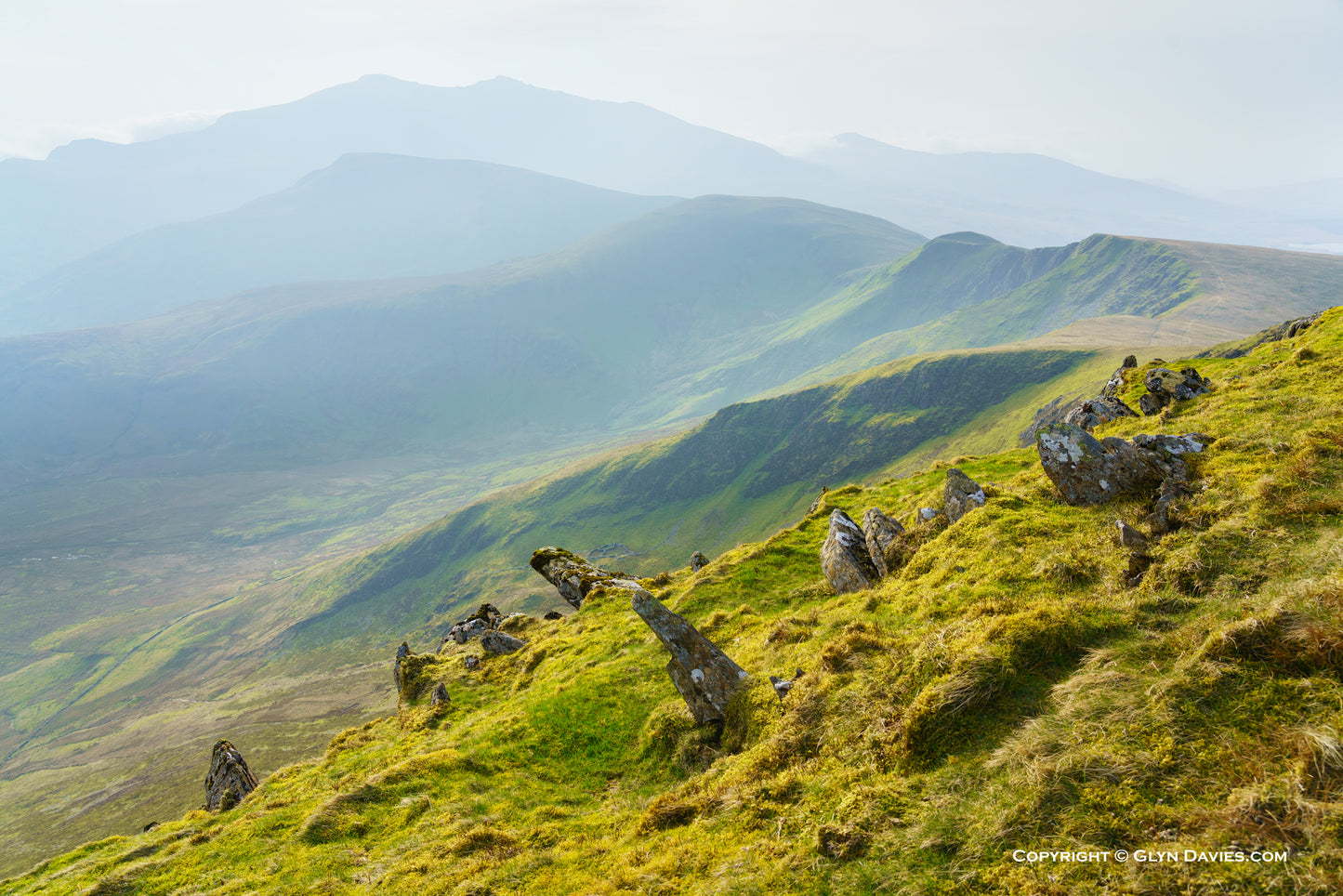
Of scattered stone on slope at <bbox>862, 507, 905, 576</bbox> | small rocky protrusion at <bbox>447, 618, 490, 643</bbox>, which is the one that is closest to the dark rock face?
scattered stone on slope at <bbox>862, 507, 905, 576</bbox>

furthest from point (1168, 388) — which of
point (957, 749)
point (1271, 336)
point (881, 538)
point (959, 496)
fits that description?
point (1271, 336)

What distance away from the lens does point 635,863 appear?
13.2 metres

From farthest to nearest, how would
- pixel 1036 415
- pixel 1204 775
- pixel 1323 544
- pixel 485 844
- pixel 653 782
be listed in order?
1. pixel 1036 415
2. pixel 653 782
3. pixel 485 844
4. pixel 1323 544
5. pixel 1204 775

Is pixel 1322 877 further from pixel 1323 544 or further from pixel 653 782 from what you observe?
pixel 653 782

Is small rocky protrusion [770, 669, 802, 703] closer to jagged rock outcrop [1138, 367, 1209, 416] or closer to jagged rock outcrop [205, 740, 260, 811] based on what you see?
jagged rock outcrop [205, 740, 260, 811]

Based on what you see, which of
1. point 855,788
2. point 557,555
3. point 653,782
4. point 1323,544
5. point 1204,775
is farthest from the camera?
point 557,555

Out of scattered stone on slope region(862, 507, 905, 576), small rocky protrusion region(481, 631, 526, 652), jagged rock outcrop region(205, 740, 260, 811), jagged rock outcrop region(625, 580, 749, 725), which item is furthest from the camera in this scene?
small rocky protrusion region(481, 631, 526, 652)

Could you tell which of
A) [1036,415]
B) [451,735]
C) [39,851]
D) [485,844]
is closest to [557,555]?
[451,735]

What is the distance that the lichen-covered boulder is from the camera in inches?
782

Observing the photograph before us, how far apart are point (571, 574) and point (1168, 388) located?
1615 inches

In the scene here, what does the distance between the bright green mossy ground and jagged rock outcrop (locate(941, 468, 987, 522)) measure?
66cm

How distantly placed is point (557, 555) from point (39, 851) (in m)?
212

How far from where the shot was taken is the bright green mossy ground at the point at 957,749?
880cm

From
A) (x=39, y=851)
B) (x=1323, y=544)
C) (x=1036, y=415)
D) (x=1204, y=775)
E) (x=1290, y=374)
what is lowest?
(x=39, y=851)
